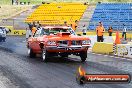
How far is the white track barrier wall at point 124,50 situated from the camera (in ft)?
64.4

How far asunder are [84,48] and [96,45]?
7.65 meters

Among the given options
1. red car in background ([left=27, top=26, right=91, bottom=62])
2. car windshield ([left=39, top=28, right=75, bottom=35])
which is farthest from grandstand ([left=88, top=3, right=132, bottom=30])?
red car in background ([left=27, top=26, right=91, bottom=62])

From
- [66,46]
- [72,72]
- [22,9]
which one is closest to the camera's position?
[72,72]

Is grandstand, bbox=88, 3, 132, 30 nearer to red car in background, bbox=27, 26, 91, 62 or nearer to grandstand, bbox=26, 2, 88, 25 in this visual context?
grandstand, bbox=26, 2, 88, 25

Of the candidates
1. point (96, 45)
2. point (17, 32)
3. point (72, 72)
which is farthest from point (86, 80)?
point (17, 32)

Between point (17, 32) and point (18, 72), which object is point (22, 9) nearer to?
point (17, 32)

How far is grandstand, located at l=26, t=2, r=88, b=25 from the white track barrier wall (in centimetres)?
3571

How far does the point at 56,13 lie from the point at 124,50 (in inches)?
1677

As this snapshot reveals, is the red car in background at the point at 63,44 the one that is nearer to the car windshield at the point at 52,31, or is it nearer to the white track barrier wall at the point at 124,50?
the car windshield at the point at 52,31

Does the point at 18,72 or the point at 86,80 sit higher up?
the point at 86,80

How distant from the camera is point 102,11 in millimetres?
58344

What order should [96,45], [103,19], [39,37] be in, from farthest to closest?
[103,19], [96,45], [39,37]

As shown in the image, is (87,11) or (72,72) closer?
(72,72)

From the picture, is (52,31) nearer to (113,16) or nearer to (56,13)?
(113,16)
